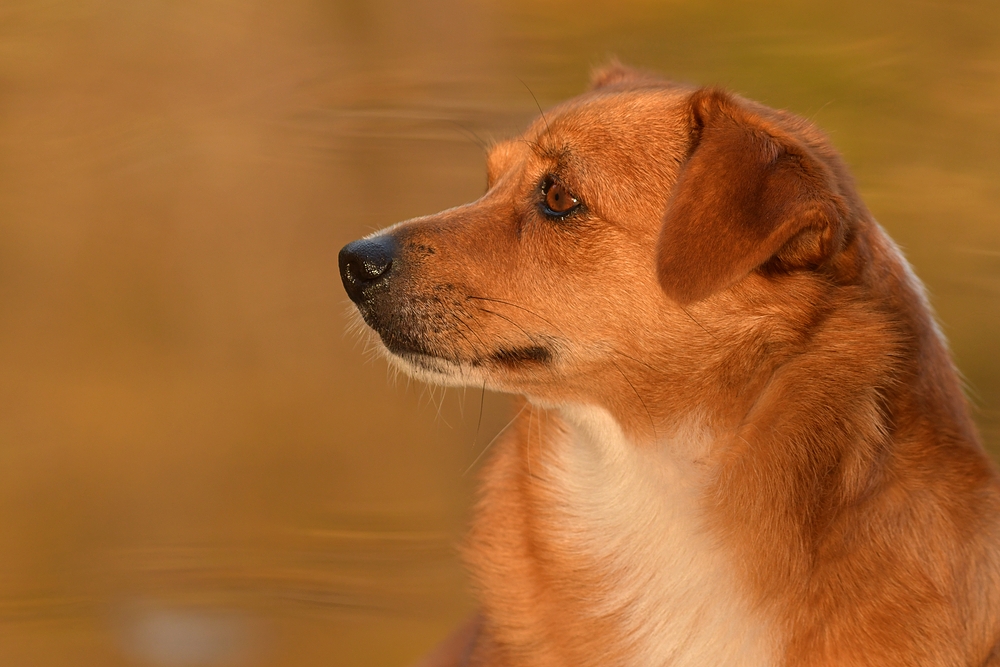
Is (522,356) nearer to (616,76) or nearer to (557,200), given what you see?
(557,200)

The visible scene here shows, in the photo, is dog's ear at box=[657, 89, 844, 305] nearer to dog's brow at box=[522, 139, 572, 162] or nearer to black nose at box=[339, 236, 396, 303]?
dog's brow at box=[522, 139, 572, 162]

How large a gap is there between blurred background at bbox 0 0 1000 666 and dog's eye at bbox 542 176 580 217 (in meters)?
1.94

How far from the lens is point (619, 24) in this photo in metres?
4.29

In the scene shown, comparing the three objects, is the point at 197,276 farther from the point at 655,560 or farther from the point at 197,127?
the point at 655,560

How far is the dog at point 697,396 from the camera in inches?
71.6

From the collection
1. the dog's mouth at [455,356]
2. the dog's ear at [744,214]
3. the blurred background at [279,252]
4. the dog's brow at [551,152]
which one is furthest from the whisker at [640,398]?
the blurred background at [279,252]

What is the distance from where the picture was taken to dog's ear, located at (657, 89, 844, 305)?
1764 millimetres

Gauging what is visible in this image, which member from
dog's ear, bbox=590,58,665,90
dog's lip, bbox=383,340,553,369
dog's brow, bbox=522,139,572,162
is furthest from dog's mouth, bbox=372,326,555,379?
dog's ear, bbox=590,58,665,90

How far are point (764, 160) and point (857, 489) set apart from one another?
0.59 metres

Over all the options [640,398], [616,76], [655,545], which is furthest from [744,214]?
[616,76]

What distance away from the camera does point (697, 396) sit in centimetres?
196

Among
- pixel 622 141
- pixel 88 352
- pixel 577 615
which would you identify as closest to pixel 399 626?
pixel 88 352

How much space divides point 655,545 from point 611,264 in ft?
1.76

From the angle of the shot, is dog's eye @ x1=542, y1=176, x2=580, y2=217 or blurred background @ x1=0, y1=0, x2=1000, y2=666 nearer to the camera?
dog's eye @ x1=542, y1=176, x2=580, y2=217
